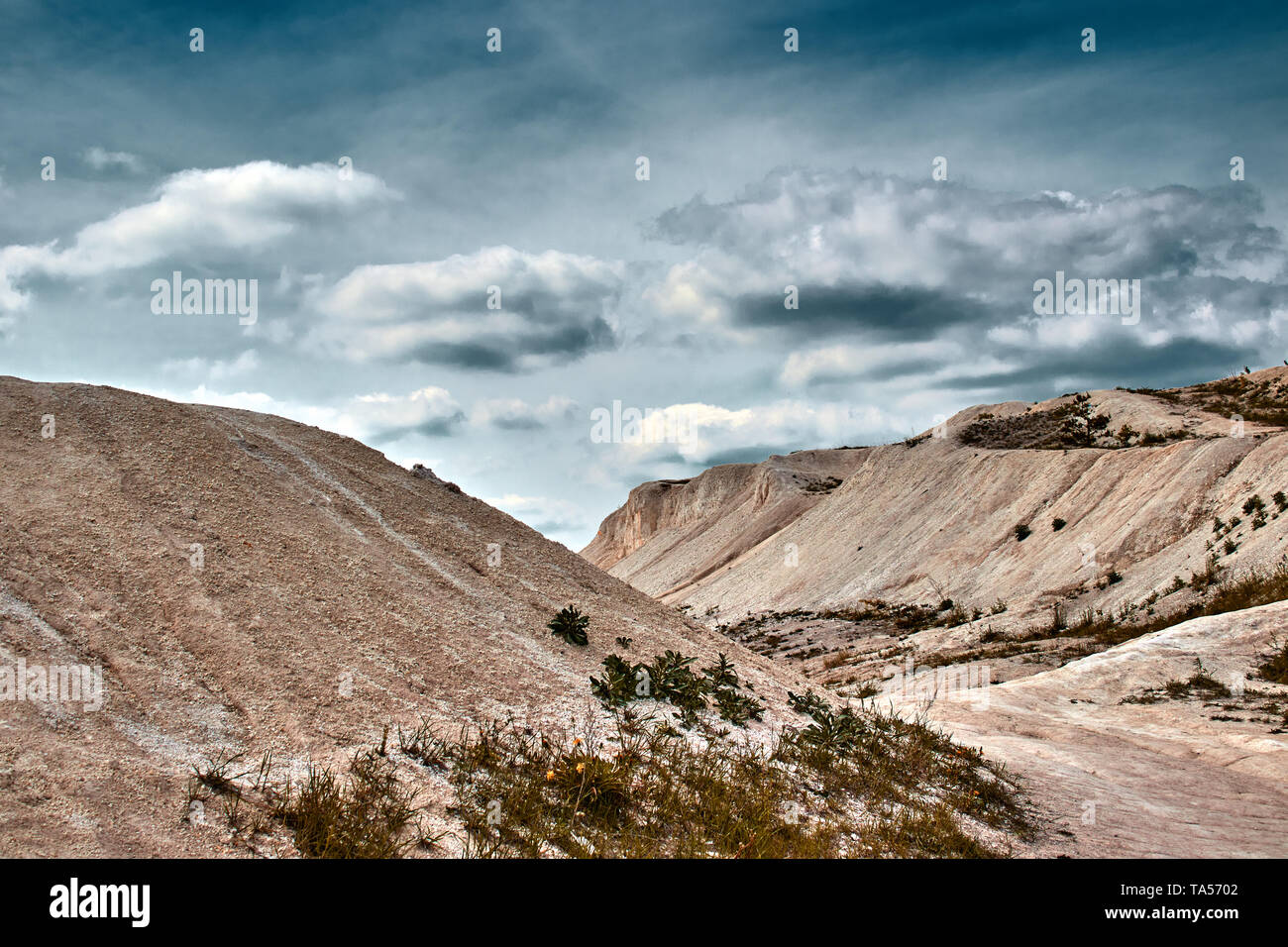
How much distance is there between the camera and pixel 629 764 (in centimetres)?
705

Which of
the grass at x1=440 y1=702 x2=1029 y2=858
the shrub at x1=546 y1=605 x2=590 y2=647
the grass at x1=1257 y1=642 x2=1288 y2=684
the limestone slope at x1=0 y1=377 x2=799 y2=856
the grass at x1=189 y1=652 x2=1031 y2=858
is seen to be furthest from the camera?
the grass at x1=1257 y1=642 x2=1288 y2=684

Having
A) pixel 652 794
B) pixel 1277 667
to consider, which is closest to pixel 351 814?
pixel 652 794

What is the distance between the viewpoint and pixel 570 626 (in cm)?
1036

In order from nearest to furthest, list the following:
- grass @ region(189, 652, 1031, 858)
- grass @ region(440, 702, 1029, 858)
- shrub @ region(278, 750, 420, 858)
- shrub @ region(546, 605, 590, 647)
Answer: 1. shrub @ region(278, 750, 420, 858)
2. grass @ region(189, 652, 1031, 858)
3. grass @ region(440, 702, 1029, 858)
4. shrub @ region(546, 605, 590, 647)

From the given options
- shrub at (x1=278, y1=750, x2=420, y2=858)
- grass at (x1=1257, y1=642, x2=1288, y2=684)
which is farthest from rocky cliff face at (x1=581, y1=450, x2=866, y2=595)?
shrub at (x1=278, y1=750, x2=420, y2=858)

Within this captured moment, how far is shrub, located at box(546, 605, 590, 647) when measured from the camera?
10195mm

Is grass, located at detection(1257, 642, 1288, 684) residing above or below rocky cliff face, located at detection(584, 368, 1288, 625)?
below

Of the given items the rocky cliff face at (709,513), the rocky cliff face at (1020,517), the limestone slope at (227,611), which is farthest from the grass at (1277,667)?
the rocky cliff face at (709,513)

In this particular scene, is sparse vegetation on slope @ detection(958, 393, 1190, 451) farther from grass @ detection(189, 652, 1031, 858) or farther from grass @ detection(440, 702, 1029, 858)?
grass @ detection(189, 652, 1031, 858)

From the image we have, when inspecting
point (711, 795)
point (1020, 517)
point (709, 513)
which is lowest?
point (711, 795)

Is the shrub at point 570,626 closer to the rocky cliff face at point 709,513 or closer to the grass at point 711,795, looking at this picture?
the grass at point 711,795

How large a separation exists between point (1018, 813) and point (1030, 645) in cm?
1523

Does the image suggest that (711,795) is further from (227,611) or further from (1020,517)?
(1020,517)

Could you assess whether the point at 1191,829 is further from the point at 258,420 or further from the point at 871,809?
the point at 258,420
